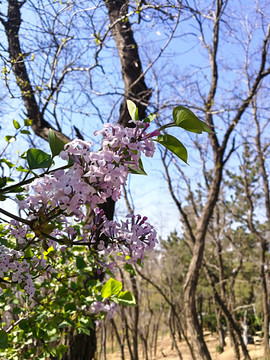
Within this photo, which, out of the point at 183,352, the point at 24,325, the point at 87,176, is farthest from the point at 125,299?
the point at 183,352

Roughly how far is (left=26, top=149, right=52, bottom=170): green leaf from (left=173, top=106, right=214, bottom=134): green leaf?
293 millimetres

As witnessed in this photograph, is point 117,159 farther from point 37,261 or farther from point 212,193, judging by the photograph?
point 212,193

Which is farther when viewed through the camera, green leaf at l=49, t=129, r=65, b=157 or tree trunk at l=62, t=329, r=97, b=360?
tree trunk at l=62, t=329, r=97, b=360

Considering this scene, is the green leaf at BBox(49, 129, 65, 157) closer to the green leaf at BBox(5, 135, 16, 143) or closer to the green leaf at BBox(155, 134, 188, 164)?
the green leaf at BBox(155, 134, 188, 164)

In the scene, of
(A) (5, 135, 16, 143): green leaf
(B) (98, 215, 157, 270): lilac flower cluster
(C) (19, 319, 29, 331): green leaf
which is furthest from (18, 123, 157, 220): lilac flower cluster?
(C) (19, 319, 29, 331): green leaf

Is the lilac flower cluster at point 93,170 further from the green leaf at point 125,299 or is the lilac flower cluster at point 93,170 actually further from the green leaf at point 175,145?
the green leaf at point 125,299

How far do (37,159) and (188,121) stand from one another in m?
0.34

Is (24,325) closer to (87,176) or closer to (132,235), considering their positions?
(132,235)

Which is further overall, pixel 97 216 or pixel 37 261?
pixel 37 261

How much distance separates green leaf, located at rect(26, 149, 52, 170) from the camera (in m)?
0.75

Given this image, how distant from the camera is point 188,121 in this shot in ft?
2.18

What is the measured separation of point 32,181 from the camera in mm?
738

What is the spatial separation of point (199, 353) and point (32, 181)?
13.7 ft

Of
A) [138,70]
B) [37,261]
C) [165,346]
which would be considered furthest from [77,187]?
[165,346]
